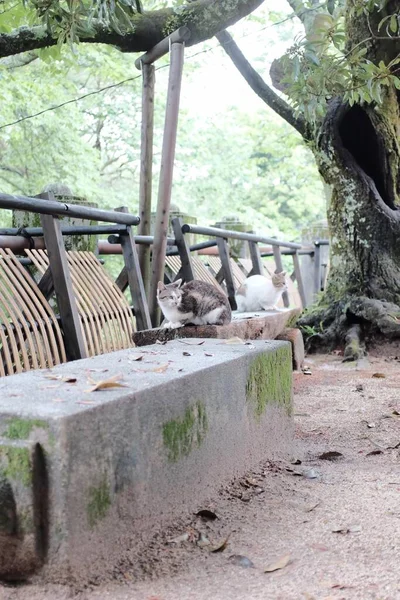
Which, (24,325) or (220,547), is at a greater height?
(24,325)

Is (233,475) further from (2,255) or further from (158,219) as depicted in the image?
(158,219)

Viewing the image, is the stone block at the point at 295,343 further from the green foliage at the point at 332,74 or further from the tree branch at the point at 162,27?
the tree branch at the point at 162,27

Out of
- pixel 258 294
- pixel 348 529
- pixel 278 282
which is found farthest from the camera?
pixel 278 282

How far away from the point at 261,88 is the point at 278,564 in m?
7.60

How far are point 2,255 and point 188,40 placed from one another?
3.08m

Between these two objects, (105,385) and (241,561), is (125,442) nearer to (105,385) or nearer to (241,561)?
(105,385)

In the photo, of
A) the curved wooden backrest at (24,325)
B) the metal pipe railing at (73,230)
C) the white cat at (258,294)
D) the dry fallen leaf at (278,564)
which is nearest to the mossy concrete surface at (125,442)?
the dry fallen leaf at (278,564)

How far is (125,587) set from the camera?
1.95 m

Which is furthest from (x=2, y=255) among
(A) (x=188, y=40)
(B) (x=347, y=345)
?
(B) (x=347, y=345)

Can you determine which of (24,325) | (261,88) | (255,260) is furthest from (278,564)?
(261,88)

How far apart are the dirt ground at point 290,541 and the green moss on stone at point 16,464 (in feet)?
1.01

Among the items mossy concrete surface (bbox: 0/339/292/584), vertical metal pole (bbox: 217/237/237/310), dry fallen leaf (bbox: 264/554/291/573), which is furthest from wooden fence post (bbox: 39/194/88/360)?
vertical metal pole (bbox: 217/237/237/310)

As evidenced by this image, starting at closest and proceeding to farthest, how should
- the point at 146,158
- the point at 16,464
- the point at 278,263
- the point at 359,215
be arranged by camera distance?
1. the point at 16,464
2. the point at 146,158
3. the point at 359,215
4. the point at 278,263

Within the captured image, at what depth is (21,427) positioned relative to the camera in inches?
75.9
